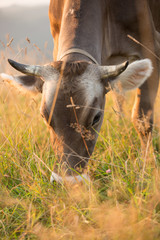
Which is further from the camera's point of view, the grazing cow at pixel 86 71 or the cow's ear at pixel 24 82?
the cow's ear at pixel 24 82

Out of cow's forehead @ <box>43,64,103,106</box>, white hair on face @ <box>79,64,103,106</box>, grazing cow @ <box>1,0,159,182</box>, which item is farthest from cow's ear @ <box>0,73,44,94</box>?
white hair on face @ <box>79,64,103,106</box>

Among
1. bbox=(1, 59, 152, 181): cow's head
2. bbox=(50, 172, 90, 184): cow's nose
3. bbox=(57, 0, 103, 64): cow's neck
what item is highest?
bbox=(57, 0, 103, 64): cow's neck

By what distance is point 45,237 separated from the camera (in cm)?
173

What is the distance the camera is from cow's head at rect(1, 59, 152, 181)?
8.10 feet

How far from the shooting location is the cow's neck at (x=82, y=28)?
10.1ft

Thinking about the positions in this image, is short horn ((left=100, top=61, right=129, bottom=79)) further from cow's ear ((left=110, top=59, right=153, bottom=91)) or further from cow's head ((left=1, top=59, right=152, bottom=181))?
cow's ear ((left=110, top=59, right=153, bottom=91))

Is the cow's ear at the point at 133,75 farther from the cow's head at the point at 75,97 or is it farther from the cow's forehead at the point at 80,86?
the cow's forehead at the point at 80,86

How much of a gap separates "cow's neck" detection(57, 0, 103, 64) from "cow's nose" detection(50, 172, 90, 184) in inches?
45.6

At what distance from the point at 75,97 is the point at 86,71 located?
285mm

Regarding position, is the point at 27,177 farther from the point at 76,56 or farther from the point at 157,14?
the point at 157,14

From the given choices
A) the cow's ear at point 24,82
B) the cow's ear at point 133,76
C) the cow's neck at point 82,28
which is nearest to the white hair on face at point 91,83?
the cow's ear at point 133,76

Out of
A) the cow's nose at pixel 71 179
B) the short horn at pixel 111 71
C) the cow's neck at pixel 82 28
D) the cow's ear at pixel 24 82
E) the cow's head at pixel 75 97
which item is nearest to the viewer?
the cow's nose at pixel 71 179

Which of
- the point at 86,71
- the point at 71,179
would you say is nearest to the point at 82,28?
the point at 86,71

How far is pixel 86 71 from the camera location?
2611 mm
